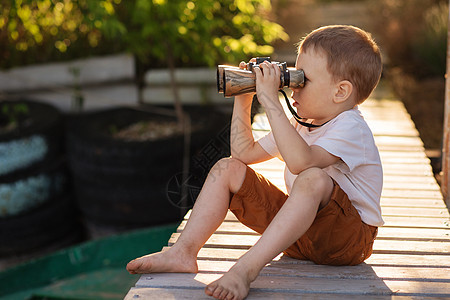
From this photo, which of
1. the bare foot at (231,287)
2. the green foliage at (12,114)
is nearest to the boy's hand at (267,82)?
the bare foot at (231,287)

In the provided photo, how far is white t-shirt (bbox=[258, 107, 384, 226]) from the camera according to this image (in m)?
2.11

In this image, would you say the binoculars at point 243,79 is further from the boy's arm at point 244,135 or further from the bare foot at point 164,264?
the bare foot at point 164,264

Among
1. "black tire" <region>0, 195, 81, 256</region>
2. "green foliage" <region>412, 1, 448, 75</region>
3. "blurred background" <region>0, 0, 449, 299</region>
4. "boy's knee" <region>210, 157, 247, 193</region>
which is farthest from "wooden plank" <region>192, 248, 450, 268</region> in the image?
"green foliage" <region>412, 1, 448, 75</region>

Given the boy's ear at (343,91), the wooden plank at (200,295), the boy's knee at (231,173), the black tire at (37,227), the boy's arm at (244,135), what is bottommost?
the black tire at (37,227)

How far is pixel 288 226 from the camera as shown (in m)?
2.00

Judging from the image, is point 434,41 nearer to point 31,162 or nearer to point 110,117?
point 110,117

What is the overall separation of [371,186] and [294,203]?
38 centimetres

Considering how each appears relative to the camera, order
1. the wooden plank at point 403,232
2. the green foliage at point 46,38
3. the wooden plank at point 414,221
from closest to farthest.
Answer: the wooden plank at point 403,232, the wooden plank at point 414,221, the green foliage at point 46,38

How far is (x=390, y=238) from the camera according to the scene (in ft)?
8.34

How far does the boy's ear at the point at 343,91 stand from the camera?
7.17ft

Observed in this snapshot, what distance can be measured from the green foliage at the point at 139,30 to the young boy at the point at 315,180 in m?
2.45

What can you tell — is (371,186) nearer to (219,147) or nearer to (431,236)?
(431,236)

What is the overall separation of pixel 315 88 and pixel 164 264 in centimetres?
85

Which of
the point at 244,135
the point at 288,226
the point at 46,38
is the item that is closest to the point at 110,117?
the point at 46,38
